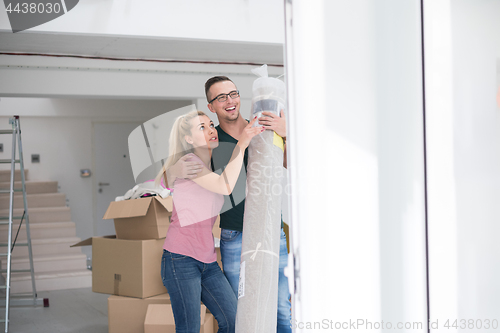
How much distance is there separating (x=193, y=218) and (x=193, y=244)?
3.9 inches

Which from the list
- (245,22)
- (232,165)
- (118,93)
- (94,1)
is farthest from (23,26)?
(232,165)

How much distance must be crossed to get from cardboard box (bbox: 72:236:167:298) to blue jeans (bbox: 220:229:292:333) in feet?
3.94

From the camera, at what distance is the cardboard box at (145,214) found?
274cm

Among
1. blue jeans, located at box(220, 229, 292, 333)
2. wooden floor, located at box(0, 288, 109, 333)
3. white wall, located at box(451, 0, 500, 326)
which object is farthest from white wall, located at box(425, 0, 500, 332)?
wooden floor, located at box(0, 288, 109, 333)

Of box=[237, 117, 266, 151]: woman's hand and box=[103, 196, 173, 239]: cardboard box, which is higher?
box=[237, 117, 266, 151]: woman's hand

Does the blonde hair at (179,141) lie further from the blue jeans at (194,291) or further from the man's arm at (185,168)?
the blue jeans at (194,291)

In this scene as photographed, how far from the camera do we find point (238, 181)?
63.2 inches

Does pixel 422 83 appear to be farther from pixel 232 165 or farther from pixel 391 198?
pixel 232 165

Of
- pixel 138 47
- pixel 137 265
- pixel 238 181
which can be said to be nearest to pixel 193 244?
pixel 238 181

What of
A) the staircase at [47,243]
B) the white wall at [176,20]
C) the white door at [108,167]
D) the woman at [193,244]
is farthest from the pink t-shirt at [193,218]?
the white door at [108,167]

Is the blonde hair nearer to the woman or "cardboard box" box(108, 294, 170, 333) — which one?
the woman

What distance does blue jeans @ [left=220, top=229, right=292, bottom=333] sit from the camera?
5.09 ft

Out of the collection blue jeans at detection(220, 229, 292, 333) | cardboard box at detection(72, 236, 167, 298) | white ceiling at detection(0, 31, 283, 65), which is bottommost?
cardboard box at detection(72, 236, 167, 298)

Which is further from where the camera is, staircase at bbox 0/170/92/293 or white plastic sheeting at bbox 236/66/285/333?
staircase at bbox 0/170/92/293
